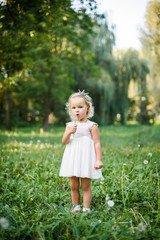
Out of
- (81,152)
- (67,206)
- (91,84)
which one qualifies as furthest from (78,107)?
(91,84)

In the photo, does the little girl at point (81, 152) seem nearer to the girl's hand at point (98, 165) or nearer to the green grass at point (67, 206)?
A: the girl's hand at point (98, 165)

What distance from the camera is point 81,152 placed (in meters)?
2.28

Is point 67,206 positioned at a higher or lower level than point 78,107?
lower

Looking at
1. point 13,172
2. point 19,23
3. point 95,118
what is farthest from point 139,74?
point 13,172

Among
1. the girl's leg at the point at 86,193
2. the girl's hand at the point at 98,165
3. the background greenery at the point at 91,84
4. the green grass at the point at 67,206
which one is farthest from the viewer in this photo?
the background greenery at the point at 91,84

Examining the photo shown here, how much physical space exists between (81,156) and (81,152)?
45 millimetres

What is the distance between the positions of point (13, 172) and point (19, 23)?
2.91m

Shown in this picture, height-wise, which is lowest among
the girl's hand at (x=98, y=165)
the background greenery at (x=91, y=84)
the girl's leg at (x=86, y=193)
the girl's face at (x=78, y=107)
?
the girl's leg at (x=86, y=193)

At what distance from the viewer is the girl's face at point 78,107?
7.74ft

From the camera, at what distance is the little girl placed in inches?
87.9

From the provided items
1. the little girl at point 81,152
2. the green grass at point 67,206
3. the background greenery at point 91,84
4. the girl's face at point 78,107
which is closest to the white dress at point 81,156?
the little girl at point 81,152

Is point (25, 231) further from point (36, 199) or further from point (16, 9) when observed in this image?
point (16, 9)

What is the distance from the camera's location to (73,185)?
2404mm

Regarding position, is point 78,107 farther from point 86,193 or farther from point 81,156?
point 86,193
